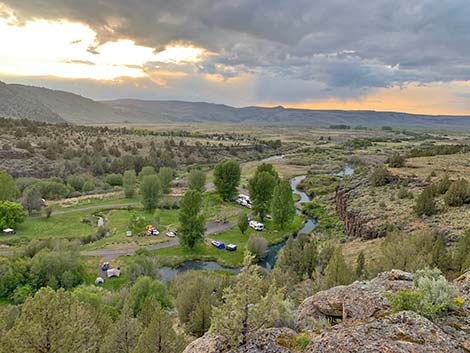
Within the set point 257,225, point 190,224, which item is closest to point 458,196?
point 257,225

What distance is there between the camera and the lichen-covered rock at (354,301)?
1184 cm

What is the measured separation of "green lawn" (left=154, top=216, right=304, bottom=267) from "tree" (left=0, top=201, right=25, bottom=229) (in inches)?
1059

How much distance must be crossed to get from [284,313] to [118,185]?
9109cm

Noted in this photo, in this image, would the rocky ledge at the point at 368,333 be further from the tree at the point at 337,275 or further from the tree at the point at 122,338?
the tree at the point at 337,275

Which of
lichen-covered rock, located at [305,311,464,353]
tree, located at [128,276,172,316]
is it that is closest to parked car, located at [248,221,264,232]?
tree, located at [128,276,172,316]

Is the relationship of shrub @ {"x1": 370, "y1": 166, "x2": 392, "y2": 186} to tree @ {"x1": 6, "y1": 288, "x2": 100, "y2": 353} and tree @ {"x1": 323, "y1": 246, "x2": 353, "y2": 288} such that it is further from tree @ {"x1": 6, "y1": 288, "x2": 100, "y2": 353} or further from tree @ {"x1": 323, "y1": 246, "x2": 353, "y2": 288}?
tree @ {"x1": 6, "y1": 288, "x2": 100, "y2": 353}

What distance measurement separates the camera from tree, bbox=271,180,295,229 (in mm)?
60969

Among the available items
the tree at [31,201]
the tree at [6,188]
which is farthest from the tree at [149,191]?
the tree at [6,188]

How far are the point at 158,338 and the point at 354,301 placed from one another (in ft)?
33.0

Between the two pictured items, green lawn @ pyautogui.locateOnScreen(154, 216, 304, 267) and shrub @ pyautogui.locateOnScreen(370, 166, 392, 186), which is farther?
shrub @ pyautogui.locateOnScreen(370, 166, 392, 186)

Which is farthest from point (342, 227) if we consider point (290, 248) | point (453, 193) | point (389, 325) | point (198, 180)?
point (389, 325)

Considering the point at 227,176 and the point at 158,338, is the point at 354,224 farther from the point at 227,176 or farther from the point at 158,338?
the point at 158,338

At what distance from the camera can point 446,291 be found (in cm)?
1091

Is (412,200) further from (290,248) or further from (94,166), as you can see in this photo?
(94,166)
